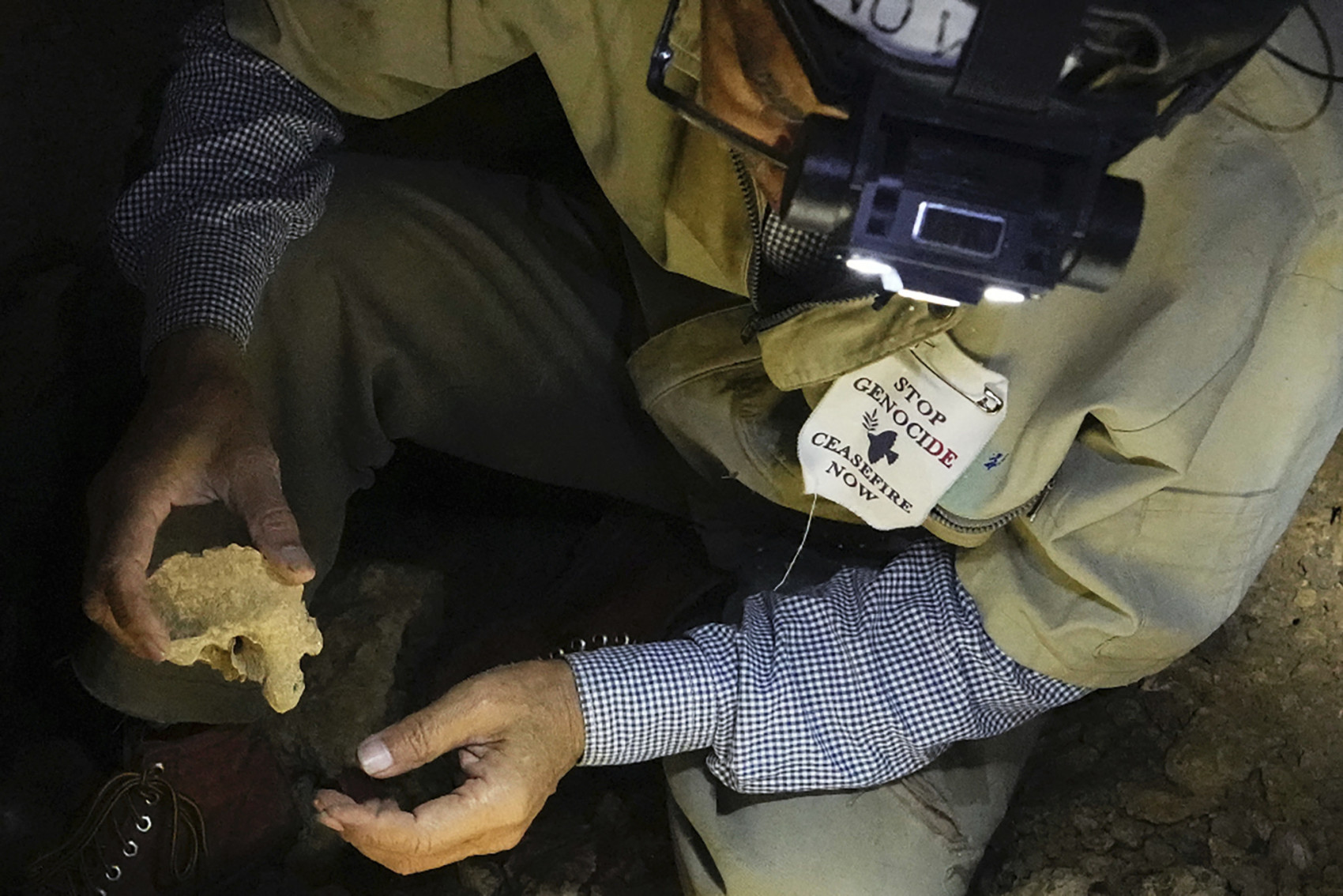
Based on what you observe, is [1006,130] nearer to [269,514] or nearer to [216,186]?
[269,514]

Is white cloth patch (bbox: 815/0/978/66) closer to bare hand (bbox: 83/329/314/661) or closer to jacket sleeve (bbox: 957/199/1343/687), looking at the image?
jacket sleeve (bbox: 957/199/1343/687)

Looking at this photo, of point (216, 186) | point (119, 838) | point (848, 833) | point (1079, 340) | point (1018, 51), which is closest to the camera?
point (1018, 51)

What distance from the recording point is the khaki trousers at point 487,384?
1378mm

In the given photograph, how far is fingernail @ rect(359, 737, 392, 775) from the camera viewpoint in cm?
118

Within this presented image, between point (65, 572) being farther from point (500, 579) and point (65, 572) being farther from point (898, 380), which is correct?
point (898, 380)

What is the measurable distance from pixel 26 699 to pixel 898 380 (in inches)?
51.1

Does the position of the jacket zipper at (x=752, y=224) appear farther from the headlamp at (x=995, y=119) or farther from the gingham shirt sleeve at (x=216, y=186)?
the gingham shirt sleeve at (x=216, y=186)

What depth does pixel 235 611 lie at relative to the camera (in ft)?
3.73

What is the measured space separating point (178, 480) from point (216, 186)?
1.13 feet

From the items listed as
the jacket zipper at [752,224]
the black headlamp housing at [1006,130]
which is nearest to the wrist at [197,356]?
the jacket zipper at [752,224]

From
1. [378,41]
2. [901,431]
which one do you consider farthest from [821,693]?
[378,41]

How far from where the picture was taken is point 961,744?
4.74 feet

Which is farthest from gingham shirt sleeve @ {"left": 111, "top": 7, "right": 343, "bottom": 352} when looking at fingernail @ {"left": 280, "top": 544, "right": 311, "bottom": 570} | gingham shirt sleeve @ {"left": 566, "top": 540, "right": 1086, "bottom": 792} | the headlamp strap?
the headlamp strap

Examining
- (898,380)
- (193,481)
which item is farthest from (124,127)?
(898,380)
